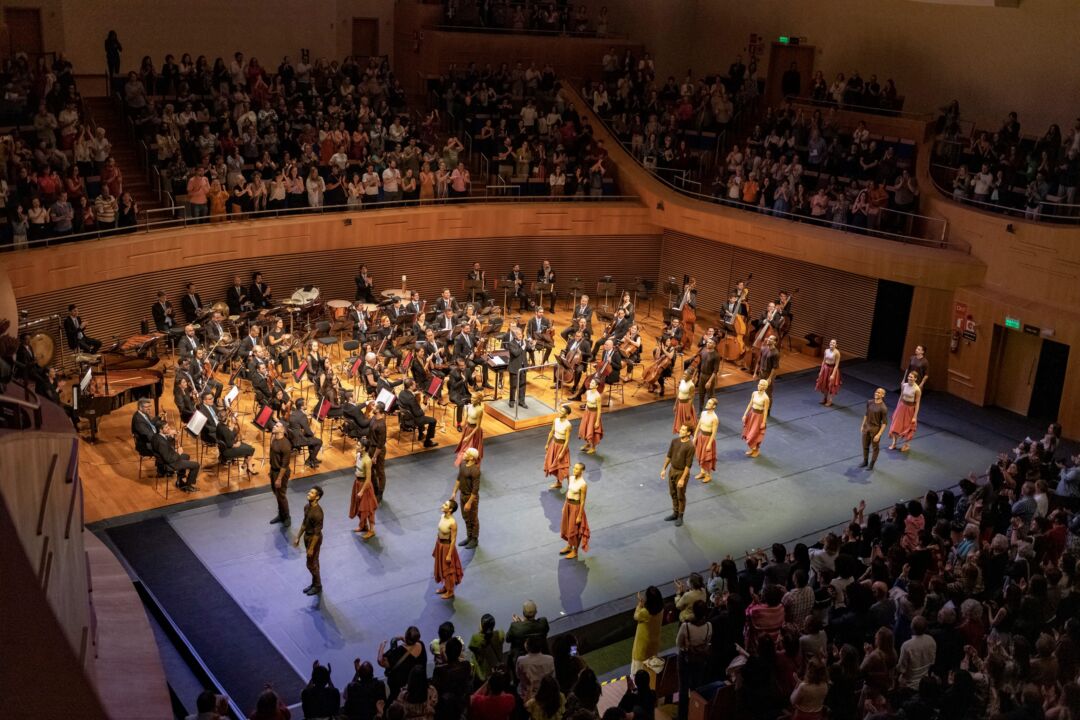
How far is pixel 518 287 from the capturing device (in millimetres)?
23547

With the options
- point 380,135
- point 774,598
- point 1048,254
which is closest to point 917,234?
point 1048,254

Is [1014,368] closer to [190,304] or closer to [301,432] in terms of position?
[301,432]

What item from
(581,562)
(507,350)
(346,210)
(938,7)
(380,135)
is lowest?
(581,562)

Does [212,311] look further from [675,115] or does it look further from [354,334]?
[675,115]

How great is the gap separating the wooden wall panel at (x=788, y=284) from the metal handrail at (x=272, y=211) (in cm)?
184

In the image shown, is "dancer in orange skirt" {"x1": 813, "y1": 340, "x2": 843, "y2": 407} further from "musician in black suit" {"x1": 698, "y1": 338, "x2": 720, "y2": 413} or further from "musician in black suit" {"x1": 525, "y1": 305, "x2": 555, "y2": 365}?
"musician in black suit" {"x1": 525, "y1": 305, "x2": 555, "y2": 365}

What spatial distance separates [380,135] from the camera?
23000 millimetres

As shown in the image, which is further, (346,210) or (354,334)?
(346,210)

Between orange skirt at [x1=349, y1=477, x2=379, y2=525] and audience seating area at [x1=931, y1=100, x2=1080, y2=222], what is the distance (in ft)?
40.9

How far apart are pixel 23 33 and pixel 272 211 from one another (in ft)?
22.0

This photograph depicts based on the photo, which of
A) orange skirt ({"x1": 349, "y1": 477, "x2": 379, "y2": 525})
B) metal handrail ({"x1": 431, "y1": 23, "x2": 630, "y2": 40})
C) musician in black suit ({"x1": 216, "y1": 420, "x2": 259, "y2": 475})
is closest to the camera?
orange skirt ({"x1": 349, "y1": 477, "x2": 379, "y2": 525})

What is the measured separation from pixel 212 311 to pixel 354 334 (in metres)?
2.43

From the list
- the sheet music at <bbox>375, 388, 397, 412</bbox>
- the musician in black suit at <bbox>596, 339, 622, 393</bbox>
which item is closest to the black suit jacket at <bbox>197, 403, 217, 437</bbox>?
the sheet music at <bbox>375, 388, 397, 412</bbox>

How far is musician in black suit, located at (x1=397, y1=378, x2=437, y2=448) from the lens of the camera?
665 inches
